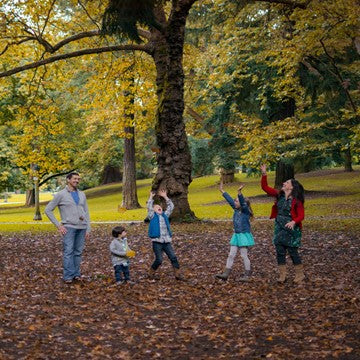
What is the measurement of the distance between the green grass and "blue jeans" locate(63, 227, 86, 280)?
930 mm

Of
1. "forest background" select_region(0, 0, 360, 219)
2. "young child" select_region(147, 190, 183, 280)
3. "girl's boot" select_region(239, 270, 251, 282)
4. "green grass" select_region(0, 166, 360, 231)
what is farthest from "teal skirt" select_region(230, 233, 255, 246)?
"forest background" select_region(0, 0, 360, 219)

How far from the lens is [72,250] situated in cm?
1083

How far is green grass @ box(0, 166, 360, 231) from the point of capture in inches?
992

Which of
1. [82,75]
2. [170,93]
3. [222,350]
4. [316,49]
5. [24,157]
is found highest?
[82,75]

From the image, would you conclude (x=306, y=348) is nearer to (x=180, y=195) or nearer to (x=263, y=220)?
(x=180, y=195)

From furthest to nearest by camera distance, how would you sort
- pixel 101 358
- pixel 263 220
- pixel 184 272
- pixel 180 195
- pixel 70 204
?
1. pixel 263 220
2. pixel 180 195
3. pixel 184 272
4. pixel 70 204
5. pixel 101 358

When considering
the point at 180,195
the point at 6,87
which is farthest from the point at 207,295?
the point at 6,87

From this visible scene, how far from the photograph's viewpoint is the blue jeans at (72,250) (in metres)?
10.8

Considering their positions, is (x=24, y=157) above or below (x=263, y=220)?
above

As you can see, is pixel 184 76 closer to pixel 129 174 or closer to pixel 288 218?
pixel 129 174

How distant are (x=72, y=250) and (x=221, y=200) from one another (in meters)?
26.2

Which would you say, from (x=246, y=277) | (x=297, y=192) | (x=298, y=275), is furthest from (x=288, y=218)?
(x=246, y=277)

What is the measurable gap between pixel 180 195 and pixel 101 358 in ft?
40.0

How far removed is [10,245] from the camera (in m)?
17.3
